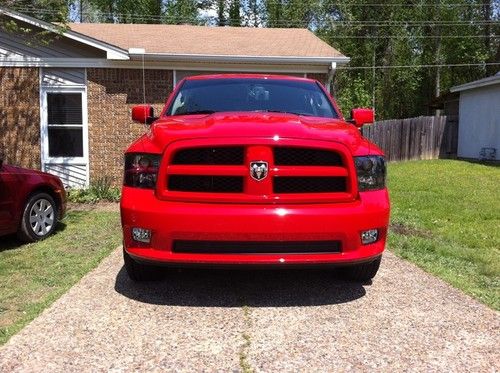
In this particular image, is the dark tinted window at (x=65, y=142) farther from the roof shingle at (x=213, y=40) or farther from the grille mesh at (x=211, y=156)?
the grille mesh at (x=211, y=156)

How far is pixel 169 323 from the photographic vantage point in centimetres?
377

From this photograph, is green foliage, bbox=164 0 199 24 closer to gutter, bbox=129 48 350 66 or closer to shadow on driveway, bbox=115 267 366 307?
gutter, bbox=129 48 350 66

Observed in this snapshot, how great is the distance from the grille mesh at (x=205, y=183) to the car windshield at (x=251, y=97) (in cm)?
125

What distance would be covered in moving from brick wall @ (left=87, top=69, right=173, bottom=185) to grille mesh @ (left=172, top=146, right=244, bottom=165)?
813 centimetres

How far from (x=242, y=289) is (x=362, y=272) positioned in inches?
41.2

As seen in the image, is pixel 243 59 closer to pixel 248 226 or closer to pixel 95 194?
pixel 95 194

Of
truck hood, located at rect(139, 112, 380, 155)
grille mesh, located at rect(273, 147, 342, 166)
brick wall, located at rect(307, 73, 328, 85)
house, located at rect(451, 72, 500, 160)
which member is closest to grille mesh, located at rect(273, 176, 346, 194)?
grille mesh, located at rect(273, 147, 342, 166)

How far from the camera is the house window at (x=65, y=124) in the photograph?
11.7 meters

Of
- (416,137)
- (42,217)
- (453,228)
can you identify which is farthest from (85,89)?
(416,137)

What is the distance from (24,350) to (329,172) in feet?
7.74

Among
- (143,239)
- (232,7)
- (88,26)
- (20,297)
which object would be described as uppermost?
(232,7)

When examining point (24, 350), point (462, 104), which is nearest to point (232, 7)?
point (462, 104)

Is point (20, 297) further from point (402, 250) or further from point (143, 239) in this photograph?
point (402, 250)

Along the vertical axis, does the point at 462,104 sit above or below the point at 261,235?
above
